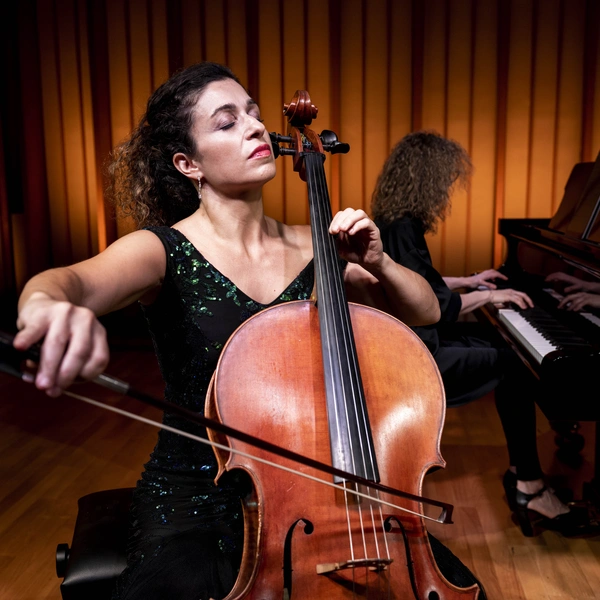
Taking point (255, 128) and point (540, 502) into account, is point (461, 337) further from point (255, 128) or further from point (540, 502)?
point (255, 128)

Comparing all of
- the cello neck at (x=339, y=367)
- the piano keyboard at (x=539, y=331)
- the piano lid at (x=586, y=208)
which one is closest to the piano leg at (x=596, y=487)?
the piano keyboard at (x=539, y=331)

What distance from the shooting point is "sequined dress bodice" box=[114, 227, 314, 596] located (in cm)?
131

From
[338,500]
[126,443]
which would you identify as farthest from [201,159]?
[126,443]

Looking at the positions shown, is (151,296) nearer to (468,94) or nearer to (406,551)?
(406,551)

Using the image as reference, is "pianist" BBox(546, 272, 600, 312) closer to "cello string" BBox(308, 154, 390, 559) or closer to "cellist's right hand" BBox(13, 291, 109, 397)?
"cello string" BBox(308, 154, 390, 559)

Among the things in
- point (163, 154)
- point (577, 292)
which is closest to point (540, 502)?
point (577, 292)

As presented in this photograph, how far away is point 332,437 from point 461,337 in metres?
1.76

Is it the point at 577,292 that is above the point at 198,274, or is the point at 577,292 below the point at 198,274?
below

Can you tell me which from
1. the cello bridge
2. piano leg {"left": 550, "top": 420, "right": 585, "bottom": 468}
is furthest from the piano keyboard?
the cello bridge

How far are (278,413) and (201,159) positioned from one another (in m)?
0.58

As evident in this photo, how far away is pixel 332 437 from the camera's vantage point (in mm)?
985

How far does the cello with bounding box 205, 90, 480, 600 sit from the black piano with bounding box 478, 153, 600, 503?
2.89 feet

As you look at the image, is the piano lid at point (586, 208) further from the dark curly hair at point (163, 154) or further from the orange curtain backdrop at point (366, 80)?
the orange curtain backdrop at point (366, 80)

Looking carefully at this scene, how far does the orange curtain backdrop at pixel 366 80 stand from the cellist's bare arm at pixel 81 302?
3651 mm
